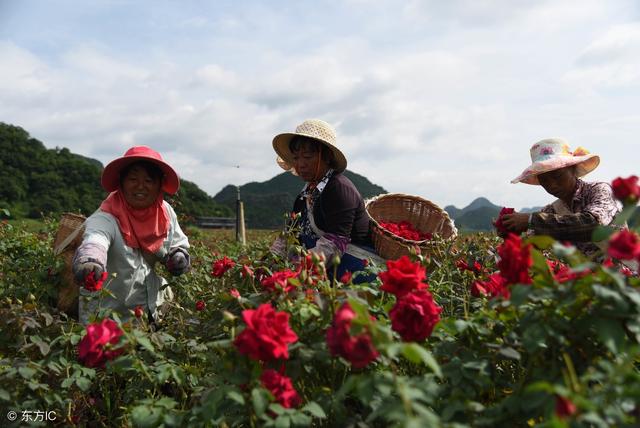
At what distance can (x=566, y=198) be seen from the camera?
3492 mm

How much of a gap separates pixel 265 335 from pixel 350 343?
0.24 meters

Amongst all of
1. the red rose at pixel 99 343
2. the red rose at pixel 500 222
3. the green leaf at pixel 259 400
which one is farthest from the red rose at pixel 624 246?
the red rose at pixel 500 222

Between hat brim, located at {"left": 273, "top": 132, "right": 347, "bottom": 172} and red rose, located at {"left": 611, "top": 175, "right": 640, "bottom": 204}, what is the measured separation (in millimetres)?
2270

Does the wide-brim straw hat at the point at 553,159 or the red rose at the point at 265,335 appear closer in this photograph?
the red rose at the point at 265,335

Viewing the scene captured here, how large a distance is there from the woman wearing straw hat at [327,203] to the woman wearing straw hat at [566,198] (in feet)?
2.97

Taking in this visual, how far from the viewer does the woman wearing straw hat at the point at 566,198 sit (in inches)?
122

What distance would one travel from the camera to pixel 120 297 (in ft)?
10.5

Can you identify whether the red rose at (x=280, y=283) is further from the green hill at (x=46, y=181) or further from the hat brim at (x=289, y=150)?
the green hill at (x=46, y=181)

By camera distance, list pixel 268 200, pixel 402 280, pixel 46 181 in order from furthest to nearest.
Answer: pixel 268 200
pixel 46 181
pixel 402 280

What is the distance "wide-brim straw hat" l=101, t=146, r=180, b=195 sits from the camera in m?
3.11

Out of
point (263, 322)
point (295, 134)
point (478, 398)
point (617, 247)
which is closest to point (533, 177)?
point (295, 134)

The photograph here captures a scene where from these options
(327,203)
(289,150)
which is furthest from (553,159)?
(289,150)

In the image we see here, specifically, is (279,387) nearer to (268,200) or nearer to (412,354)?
(412,354)

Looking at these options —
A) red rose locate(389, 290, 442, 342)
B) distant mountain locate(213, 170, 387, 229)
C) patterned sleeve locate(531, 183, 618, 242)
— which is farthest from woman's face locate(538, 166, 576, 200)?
distant mountain locate(213, 170, 387, 229)
